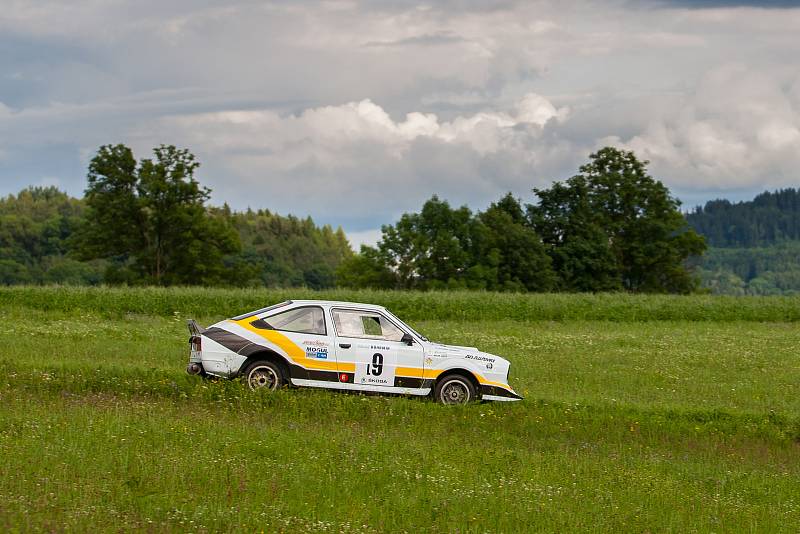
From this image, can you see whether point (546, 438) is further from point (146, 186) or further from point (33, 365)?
point (146, 186)

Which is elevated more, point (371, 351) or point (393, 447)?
point (371, 351)

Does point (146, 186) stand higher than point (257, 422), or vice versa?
point (146, 186)

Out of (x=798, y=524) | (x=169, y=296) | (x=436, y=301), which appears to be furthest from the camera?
(x=436, y=301)

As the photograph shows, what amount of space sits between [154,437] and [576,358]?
15224mm

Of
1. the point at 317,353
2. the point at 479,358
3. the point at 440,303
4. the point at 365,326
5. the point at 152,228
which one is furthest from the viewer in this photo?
the point at 152,228

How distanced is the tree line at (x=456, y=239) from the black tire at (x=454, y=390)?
164 ft

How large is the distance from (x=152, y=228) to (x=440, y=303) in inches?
1384

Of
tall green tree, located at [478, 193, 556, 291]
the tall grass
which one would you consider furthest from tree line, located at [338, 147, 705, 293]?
the tall grass

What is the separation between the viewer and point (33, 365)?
1750 cm

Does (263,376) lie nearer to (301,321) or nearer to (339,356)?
(301,321)

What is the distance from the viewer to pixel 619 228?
74062 mm

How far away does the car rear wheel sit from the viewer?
16.6 m

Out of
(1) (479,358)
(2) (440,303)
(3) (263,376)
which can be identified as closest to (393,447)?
(3) (263,376)

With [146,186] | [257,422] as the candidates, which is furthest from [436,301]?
[146,186]
